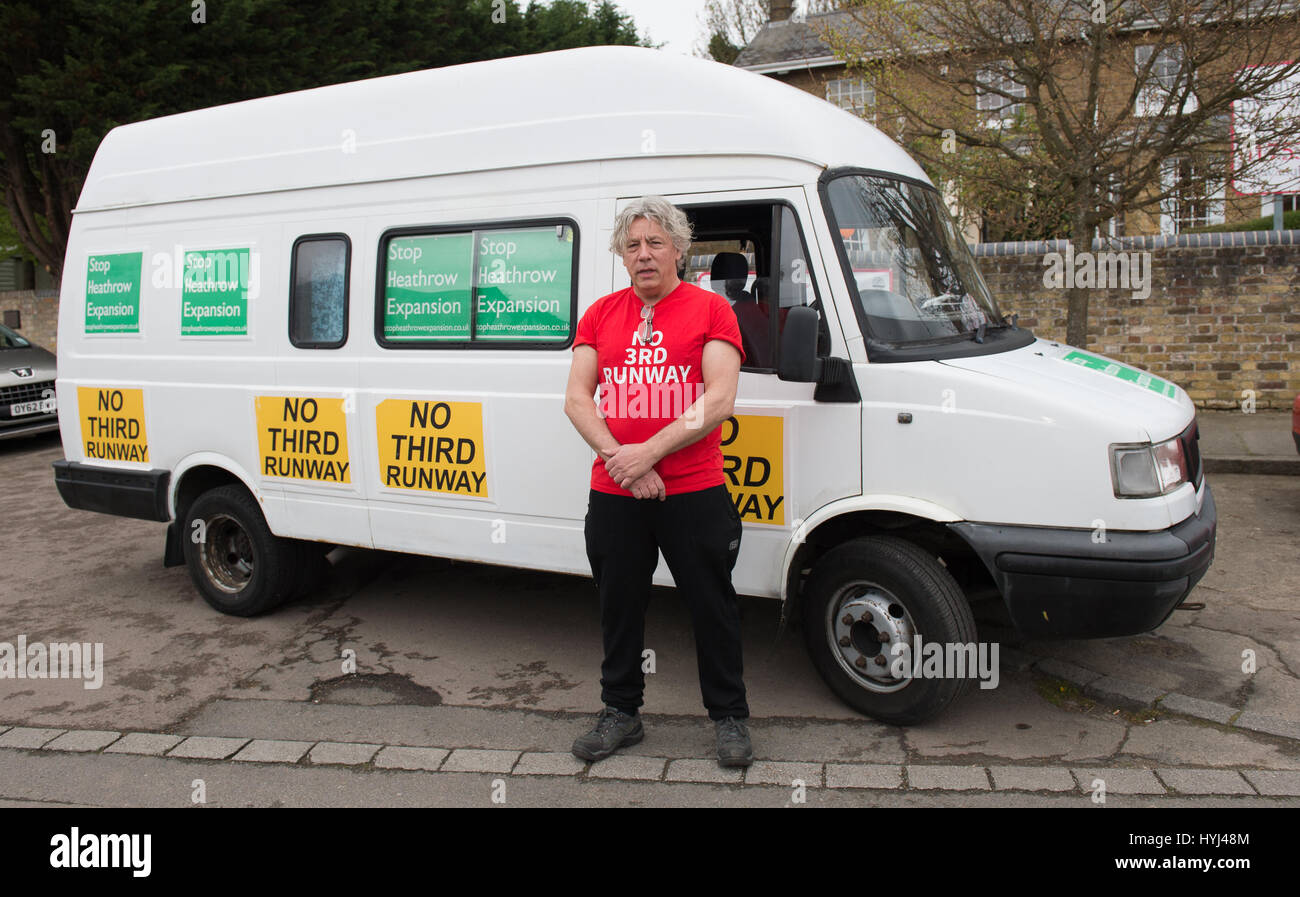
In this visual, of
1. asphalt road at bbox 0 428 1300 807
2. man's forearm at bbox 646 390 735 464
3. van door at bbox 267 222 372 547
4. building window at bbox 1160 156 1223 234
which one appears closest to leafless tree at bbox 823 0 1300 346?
building window at bbox 1160 156 1223 234

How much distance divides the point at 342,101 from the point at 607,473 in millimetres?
2774

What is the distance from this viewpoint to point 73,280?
6281mm

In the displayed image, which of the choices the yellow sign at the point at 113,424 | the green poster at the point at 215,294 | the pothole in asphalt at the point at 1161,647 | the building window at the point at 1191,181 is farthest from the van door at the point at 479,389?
the building window at the point at 1191,181

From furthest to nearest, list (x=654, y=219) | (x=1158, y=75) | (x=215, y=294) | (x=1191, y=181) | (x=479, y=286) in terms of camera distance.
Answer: (x=1191, y=181)
(x=1158, y=75)
(x=215, y=294)
(x=479, y=286)
(x=654, y=219)

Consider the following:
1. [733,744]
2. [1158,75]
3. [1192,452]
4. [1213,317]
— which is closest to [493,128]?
[733,744]

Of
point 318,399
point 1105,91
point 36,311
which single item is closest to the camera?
point 318,399

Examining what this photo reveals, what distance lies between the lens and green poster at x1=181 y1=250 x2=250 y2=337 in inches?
219

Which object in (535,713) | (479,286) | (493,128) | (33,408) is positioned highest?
(493,128)

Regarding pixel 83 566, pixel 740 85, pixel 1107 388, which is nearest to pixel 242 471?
pixel 83 566

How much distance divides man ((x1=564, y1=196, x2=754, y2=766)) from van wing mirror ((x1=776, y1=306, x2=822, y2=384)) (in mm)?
201

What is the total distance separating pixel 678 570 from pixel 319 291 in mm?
2681

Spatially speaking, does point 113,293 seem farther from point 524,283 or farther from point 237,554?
point 524,283

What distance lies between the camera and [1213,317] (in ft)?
38.1

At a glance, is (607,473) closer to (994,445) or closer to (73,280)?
(994,445)
